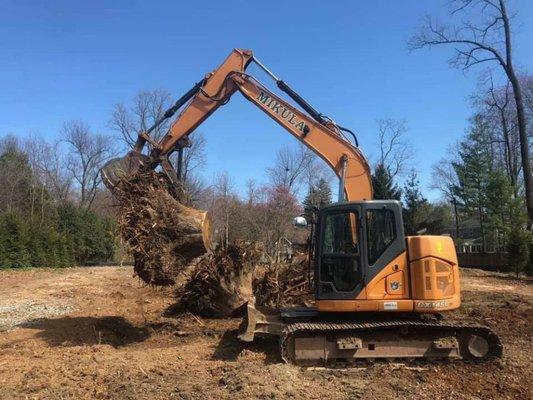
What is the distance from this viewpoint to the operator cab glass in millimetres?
7781

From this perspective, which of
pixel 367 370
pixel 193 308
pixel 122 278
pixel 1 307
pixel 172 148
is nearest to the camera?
pixel 367 370

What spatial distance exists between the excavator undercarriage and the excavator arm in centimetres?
233

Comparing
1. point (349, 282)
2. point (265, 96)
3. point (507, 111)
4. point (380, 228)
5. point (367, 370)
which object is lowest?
point (367, 370)

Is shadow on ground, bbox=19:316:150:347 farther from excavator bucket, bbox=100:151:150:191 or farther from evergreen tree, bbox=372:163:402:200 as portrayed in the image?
evergreen tree, bbox=372:163:402:200

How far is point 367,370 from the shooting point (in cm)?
748

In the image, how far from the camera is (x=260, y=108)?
9.92 meters

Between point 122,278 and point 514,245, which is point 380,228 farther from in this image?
point 514,245

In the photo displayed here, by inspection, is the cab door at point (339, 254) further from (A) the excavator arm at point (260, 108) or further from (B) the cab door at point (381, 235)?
(A) the excavator arm at point (260, 108)

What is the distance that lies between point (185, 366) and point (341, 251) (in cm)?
274

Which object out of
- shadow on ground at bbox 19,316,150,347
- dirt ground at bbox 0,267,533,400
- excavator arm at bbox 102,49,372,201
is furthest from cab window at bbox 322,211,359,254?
shadow on ground at bbox 19,316,150,347

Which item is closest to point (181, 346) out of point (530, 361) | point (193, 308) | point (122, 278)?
point (193, 308)

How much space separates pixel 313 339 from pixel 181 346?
8.15ft

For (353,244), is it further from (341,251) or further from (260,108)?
(260,108)

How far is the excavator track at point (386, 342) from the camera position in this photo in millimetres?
7719
